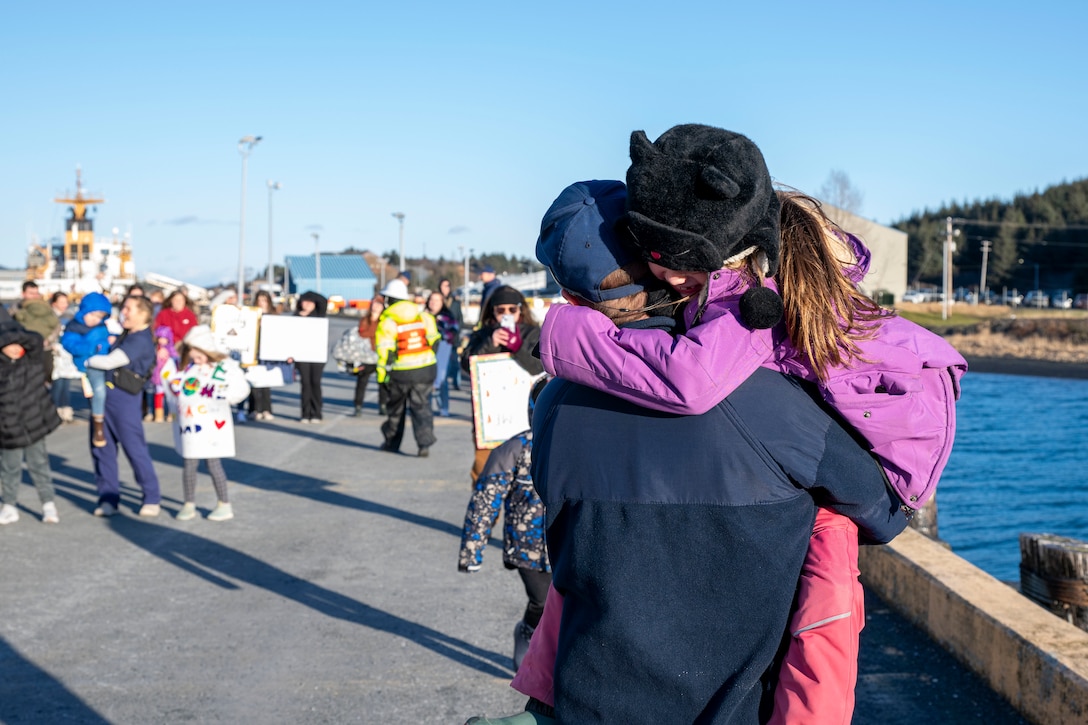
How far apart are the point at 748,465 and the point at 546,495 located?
371mm

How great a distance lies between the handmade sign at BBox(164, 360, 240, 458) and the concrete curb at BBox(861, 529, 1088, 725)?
16.2ft

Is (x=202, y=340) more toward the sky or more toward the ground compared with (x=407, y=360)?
more toward the sky

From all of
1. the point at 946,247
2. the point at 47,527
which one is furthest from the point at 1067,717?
the point at 946,247

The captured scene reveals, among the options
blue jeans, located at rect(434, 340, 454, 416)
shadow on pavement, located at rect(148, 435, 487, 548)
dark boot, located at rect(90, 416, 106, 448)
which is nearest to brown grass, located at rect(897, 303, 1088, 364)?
blue jeans, located at rect(434, 340, 454, 416)

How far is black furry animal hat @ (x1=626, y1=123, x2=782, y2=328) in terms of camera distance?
195 centimetres

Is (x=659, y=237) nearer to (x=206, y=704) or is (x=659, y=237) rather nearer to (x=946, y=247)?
(x=206, y=704)

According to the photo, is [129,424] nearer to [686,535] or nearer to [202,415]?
[202,415]

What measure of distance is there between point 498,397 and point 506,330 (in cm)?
50

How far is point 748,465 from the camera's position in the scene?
193 centimetres

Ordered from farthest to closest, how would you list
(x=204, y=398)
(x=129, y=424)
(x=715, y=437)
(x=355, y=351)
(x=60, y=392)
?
(x=355, y=351) < (x=60, y=392) < (x=129, y=424) < (x=204, y=398) < (x=715, y=437)

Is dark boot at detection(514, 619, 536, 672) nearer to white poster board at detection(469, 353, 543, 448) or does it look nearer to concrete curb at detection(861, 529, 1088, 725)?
white poster board at detection(469, 353, 543, 448)

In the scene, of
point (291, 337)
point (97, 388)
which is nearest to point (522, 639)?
point (97, 388)

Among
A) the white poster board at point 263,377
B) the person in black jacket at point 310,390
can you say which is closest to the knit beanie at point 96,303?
the white poster board at point 263,377

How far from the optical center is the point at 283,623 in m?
6.34
